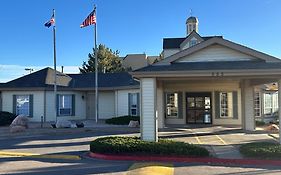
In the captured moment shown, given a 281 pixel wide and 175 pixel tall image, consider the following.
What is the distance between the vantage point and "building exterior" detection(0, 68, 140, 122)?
26812 millimetres

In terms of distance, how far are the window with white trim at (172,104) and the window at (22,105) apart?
11396 millimetres

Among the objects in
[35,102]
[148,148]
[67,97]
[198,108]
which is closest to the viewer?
[148,148]

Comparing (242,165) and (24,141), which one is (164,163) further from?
(24,141)

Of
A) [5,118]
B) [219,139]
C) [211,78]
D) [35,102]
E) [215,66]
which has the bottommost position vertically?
[219,139]

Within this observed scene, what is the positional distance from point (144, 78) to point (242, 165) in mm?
5531

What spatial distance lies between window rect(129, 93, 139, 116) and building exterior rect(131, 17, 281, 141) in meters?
3.11

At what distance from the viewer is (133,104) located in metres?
27.2

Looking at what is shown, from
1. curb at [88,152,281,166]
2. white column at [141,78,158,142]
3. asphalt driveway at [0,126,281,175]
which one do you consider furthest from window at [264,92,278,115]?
curb at [88,152,281,166]

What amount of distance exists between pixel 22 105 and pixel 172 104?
1226 centimetres

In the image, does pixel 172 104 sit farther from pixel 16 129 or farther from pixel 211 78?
pixel 16 129

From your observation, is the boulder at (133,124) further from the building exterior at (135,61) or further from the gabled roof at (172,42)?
the building exterior at (135,61)

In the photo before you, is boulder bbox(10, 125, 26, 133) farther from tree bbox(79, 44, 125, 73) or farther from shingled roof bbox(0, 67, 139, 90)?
tree bbox(79, 44, 125, 73)

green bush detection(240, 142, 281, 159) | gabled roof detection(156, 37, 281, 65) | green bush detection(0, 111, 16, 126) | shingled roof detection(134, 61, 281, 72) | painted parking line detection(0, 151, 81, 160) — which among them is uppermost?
gabled roof detection(156, 37, 281, 65)

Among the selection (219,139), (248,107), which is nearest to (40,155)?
(219,139)
